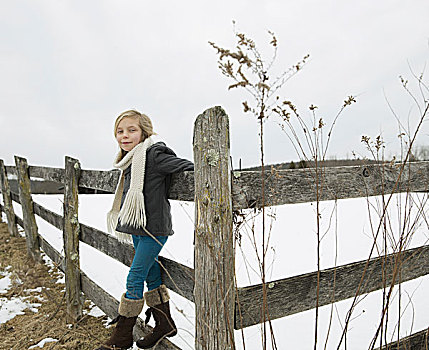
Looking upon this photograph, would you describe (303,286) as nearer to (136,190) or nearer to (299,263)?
(136,190)

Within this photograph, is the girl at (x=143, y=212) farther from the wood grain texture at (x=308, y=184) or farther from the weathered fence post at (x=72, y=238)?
the weathered fence post at (x=72, y=238)

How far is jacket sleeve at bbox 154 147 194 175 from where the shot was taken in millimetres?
2068

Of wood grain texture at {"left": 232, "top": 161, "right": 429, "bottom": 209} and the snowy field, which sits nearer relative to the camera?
wood grain texture at {"left": 232, "top": 161, "right": 429, "bottom": 209}

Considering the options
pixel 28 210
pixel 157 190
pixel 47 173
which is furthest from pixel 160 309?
pixel 28 210

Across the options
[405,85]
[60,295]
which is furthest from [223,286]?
[60,295]

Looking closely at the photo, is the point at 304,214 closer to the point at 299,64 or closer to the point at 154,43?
the point at 154,43

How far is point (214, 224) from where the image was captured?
1.60 metres

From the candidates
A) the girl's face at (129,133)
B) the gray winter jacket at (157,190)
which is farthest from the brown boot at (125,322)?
the girl's face at (129,133)

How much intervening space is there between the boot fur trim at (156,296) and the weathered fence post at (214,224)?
2.79ft

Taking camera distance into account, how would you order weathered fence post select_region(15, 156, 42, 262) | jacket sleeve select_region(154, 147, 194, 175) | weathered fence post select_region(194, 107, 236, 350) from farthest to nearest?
weathered fence post select_region(15, 156, 42, 262) < jacket sleeve select_region(154, 147, 194, 175) < weathered fence post select_region(194, 107, 236, 350)

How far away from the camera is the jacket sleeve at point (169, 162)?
81.4 inches

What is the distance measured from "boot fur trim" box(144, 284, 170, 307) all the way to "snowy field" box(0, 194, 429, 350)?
0.75 feet

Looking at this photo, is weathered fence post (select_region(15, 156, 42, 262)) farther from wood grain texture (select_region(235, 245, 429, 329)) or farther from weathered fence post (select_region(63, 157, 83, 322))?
wood grain texture (select_region(235, 245, 429, 329))

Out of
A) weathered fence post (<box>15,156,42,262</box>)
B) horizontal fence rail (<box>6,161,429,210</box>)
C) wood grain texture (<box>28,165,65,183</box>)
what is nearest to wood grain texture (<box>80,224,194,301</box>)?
horizontal fence rail (<box>6,161,429,210</box>)
